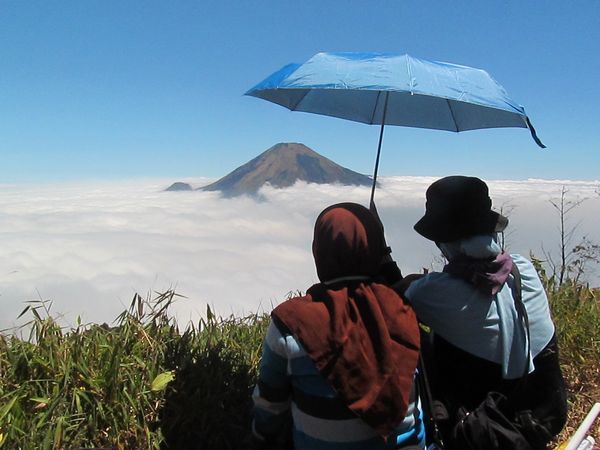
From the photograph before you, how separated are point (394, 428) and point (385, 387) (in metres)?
0.16

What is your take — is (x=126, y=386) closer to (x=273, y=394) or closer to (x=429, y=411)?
(x=273, y=394)

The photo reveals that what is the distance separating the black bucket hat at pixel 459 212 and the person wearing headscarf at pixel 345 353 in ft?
1.11

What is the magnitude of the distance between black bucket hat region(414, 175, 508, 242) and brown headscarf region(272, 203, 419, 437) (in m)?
0.40

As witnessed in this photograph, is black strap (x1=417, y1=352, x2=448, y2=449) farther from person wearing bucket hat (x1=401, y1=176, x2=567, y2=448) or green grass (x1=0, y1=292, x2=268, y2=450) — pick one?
green grass (x1=0, y1=292, x2=268, y2=450)

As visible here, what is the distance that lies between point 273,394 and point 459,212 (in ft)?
3.39

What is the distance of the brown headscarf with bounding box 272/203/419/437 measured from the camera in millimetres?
1643

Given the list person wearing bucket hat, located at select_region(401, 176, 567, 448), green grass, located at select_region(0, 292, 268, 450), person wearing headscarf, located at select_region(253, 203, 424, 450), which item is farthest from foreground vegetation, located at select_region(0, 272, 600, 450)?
person wearing bucket hat, located at select_region(401, 176, 567, 448)

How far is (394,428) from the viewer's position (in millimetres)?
1688

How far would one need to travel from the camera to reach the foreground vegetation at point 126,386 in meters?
2.49

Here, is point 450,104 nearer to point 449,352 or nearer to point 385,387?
point 449,352

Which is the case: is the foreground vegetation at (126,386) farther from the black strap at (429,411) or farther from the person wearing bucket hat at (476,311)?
the person wearing bucket hat at (476,311)

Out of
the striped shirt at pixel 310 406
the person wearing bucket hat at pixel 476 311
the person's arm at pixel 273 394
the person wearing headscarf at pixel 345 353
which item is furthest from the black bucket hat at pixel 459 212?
the person's arm at pixel 273 394

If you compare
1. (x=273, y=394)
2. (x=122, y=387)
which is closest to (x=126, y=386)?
(x=122, y=387)

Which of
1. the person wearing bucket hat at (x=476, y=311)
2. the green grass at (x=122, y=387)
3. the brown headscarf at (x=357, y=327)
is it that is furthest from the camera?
the green grass at (x=122, y=387)
